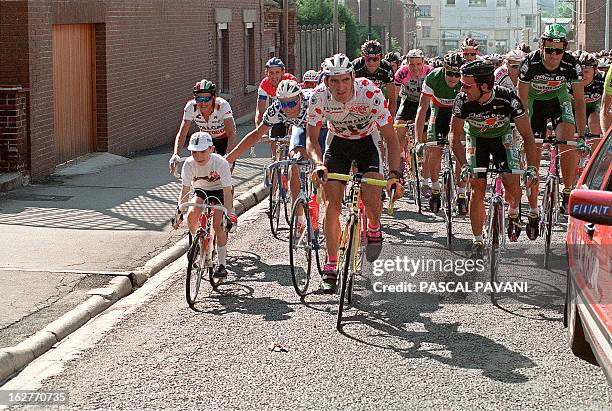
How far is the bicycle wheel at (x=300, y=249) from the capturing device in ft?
33.0

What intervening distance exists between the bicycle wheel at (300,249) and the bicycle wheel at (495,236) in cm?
151

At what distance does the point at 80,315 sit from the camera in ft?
31.0

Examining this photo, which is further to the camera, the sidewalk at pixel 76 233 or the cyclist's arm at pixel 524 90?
the cyclist's arm at pixel 524 90

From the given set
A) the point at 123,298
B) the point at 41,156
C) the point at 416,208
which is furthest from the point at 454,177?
the point at 41,156

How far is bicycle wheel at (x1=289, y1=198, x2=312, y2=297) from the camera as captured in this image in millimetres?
10070

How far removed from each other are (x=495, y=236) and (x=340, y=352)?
2.42m

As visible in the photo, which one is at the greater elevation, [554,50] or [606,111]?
[554,50]

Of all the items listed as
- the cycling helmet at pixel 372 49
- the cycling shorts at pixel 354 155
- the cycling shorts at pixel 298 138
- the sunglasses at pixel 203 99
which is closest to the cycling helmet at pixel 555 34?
the cycling shorts at pixel 298 138

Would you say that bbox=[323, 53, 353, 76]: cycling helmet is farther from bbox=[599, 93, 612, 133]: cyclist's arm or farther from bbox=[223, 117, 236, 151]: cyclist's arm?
bbox=[599, 93, 612, 133]: cyclist's arm

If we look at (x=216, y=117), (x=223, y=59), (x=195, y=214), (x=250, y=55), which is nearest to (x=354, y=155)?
(x=195, y=214)

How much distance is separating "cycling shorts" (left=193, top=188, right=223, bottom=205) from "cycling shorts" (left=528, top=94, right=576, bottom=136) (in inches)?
163

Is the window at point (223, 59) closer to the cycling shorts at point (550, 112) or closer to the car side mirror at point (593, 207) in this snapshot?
the cycling shorts at point (550, 112)

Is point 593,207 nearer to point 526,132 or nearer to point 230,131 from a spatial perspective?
point 526,132

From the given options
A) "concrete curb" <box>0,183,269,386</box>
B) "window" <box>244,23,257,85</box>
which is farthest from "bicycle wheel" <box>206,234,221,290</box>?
"window" <box>244,23,257,85</box>
